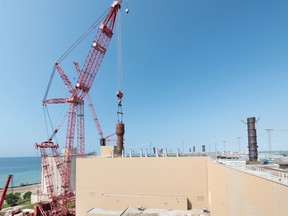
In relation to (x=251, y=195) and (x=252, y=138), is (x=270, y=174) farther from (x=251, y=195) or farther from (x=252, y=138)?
(x=252, y=138)

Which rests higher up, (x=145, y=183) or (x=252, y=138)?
(x=252, y=138)

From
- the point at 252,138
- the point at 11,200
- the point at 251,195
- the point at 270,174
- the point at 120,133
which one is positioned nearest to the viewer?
the point at 251,195

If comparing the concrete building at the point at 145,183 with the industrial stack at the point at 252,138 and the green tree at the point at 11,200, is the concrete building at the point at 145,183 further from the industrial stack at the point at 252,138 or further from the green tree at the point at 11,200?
the green tree at the point at 11,200

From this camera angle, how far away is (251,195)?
8734mm

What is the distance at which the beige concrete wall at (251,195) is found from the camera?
627 centimetres

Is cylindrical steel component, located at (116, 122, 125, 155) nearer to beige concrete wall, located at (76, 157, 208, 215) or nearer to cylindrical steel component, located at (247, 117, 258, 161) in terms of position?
beige concrete wall, located at (76, 157, 208, 215)

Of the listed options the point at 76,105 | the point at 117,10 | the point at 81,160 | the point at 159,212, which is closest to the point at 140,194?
the point at 159,212

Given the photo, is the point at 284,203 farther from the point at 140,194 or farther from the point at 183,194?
the point at 140,194

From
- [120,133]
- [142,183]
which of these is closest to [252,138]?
[142,183]

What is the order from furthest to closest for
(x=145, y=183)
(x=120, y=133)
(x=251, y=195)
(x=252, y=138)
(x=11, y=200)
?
(x=11, y=200)
(x=120, y=133)
(x=145, y=183)
(x=252, y=138)
(x=251, y=195)

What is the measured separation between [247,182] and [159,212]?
16537 millimetres

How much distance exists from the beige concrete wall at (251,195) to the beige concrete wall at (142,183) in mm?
11037

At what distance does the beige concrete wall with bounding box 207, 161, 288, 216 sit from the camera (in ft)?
20.6

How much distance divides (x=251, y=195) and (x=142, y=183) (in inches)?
756
